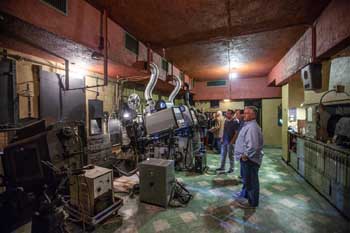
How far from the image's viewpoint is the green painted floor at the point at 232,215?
2.45 m

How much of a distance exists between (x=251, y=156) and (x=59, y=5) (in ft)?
10.6

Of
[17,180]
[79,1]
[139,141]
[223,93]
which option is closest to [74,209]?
[17,180]

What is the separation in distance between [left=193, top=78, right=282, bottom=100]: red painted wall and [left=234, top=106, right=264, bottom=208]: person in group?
17.9 ft

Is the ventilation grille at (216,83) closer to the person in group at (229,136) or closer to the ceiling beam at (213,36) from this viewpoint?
the person in group at (229,136)

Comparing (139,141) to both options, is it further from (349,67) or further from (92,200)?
(349,67)

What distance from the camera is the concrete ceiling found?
2.50 meters

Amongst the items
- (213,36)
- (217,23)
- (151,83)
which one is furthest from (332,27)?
(151,83)

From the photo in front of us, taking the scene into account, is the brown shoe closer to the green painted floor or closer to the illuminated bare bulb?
the green painted floor

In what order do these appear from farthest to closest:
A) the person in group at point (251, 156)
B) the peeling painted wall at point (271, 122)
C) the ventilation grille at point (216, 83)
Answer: the ventilation grille at point (216, 83) < the peeling painted wall at point (271, 122) < the person in group at point (251, 156)

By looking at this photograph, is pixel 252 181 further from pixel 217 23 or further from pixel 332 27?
pixel 217 23

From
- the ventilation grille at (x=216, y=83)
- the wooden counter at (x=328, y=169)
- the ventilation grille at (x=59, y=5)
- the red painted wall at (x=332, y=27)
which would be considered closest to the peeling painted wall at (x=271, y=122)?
the ventilation grille at (x=216, y=83)

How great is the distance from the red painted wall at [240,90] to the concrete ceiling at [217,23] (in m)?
3.47

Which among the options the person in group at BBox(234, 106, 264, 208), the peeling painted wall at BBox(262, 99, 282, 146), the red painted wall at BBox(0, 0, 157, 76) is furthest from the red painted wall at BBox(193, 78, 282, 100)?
the red painted wall at BBox(0, 0, 157, 76)

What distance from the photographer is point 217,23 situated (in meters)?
3.00
